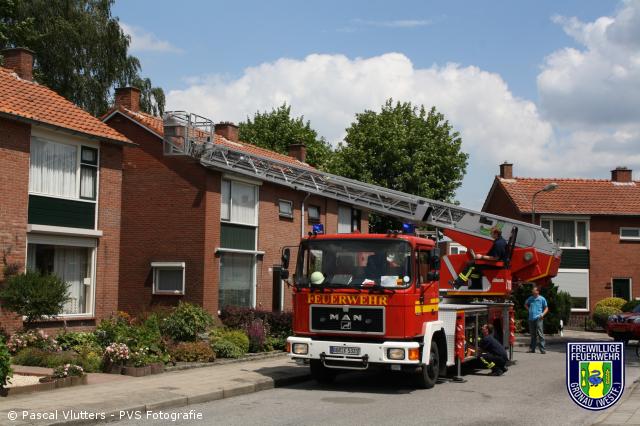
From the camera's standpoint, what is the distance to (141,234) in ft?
79.9

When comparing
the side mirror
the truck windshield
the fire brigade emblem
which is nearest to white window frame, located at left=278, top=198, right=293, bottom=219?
the side mirror

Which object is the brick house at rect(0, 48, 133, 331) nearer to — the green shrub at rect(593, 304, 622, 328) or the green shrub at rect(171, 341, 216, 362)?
the green shrub at rect(171, 341, 216, 362)

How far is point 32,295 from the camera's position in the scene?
16.1 m

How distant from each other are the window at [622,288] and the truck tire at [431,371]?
28345mm

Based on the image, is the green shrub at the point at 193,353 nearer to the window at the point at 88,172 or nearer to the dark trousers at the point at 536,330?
the window at the point at 88,172

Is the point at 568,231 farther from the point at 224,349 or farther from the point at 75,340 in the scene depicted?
the point at 75,340

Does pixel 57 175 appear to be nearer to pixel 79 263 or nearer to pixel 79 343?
pixel 79 263

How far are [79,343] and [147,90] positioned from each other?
73.6 ft

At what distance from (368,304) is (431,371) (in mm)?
1895

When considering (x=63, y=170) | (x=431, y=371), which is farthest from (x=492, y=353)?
(x=63, y=170)

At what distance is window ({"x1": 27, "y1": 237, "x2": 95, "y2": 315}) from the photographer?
18.6 m

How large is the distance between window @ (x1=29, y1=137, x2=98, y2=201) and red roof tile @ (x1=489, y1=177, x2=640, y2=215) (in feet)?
81.0

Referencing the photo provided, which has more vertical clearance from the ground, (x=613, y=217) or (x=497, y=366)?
(x=613, y=217)

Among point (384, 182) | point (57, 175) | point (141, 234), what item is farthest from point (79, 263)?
point (384, 182)
